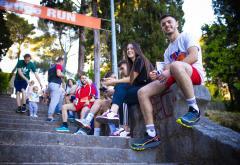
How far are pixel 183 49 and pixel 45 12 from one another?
8853 mm

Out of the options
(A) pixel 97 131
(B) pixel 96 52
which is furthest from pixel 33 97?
(B) pixel 96 52

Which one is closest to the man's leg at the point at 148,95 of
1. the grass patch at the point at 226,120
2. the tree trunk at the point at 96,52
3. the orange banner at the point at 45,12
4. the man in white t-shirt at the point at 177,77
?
the man in white t-shirt at the point at 177,77

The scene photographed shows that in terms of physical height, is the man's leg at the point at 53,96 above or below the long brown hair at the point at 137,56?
below

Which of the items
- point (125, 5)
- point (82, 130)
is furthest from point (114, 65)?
point (125, 5)

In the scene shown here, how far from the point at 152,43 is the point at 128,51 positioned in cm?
1125

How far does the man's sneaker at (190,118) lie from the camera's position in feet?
9.23

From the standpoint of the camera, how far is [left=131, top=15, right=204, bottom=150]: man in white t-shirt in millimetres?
2885

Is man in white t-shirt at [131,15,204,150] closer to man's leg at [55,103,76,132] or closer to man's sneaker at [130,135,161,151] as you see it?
man's sneaker at [130,135,161,151]

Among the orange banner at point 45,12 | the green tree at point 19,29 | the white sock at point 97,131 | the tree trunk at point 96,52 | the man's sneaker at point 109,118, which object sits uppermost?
the green tree at point 19,29

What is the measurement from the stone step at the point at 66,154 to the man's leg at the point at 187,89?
72 centimetres

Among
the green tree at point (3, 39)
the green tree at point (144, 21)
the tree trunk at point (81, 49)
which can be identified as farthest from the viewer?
the green tree at point (3, 39)

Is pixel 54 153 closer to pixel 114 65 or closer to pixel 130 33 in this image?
pixel 114 65

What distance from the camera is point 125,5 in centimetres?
1658

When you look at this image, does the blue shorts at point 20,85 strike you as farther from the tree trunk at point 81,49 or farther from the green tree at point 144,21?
the green tree at point 144,21
